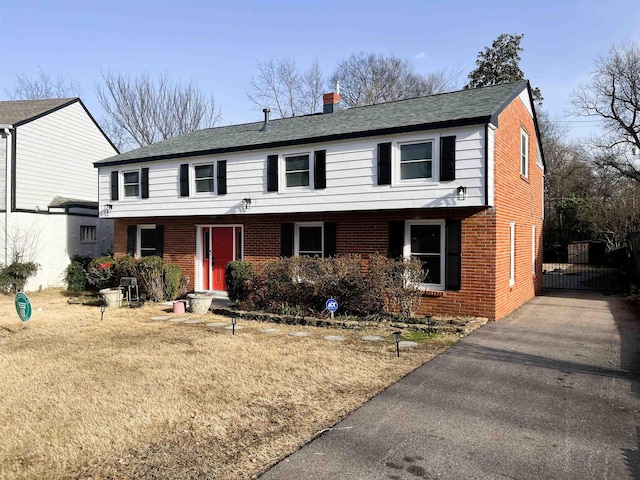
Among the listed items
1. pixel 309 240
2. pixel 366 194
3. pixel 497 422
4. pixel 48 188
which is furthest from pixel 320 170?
pixel 48 188

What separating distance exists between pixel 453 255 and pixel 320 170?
398cm

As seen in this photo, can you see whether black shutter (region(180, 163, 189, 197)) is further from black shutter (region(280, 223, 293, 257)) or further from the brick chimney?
the brick chimney

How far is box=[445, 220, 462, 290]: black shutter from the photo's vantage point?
10227 mm

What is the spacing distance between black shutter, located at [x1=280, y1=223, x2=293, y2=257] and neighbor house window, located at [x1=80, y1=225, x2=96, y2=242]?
397 inches

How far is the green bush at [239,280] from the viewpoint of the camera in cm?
1178

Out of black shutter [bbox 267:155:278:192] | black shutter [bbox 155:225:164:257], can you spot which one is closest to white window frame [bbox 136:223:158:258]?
black shutter [bbox 155:225:164:257]

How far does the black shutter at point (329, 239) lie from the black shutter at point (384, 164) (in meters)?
1.91

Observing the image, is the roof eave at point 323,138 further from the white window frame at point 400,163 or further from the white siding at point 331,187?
the white window frame at point 400,163

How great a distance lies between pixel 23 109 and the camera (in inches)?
747

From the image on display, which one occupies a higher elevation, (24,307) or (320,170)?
(320,170)

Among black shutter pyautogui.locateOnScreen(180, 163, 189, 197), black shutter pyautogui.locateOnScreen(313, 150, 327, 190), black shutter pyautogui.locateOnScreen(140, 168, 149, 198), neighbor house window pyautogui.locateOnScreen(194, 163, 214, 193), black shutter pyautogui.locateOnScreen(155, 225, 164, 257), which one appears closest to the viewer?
black shutter pyautogui.locateOnScreen(313, 150, 327, 190)

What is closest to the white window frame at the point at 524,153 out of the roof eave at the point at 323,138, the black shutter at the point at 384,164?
the roof eave at the point at 323,138

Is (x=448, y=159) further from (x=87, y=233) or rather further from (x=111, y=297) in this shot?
(x=87, y=233)

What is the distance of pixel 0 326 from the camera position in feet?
32.6
